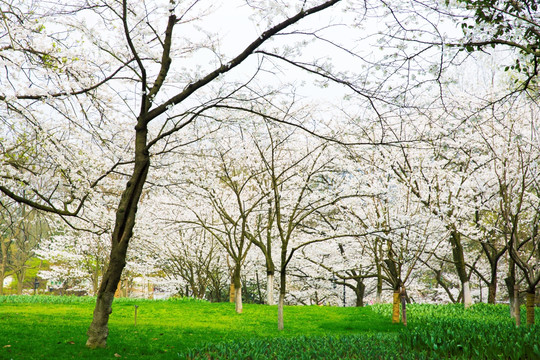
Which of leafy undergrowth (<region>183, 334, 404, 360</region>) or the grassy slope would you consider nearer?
leafy undergrowth (<region>183, 334, 404, 360</region>)

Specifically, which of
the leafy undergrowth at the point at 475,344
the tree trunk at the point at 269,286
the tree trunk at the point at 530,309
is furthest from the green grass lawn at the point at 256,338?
the tree trunk at the point at 269,286

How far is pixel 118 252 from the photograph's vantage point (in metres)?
6.48

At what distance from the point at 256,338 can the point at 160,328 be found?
287 cm

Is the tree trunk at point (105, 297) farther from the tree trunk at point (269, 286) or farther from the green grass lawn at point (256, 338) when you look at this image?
the tree trunk at point (269, 286)

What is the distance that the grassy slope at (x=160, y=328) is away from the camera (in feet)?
21.6

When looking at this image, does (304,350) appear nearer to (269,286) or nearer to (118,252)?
(118,252)

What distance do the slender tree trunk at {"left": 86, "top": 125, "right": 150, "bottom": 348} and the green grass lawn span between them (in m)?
0.33

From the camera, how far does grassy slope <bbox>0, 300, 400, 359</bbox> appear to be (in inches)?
259

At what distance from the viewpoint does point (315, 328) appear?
436 inches

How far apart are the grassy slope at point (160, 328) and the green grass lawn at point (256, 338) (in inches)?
0.6

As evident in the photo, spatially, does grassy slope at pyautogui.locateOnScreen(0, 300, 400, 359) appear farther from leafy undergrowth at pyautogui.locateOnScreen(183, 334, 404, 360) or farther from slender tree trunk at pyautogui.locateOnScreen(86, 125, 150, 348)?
leafy undergrowth at pyautogui.locateOnScreen(183, 334, 404, 360)

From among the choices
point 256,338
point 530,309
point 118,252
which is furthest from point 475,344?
point 118,252

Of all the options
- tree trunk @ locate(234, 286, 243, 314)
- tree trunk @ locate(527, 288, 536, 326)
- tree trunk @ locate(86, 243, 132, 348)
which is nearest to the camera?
tree trunk @ locate(86, 243, 132, 348)

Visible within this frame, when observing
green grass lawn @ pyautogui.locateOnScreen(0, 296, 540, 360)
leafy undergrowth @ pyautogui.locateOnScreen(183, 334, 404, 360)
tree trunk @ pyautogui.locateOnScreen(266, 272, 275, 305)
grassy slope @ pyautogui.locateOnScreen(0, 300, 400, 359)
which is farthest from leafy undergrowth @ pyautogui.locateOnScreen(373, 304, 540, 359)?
tree trunk @ pyautogui.locateOnScreen(266, 272, 275, 305)
